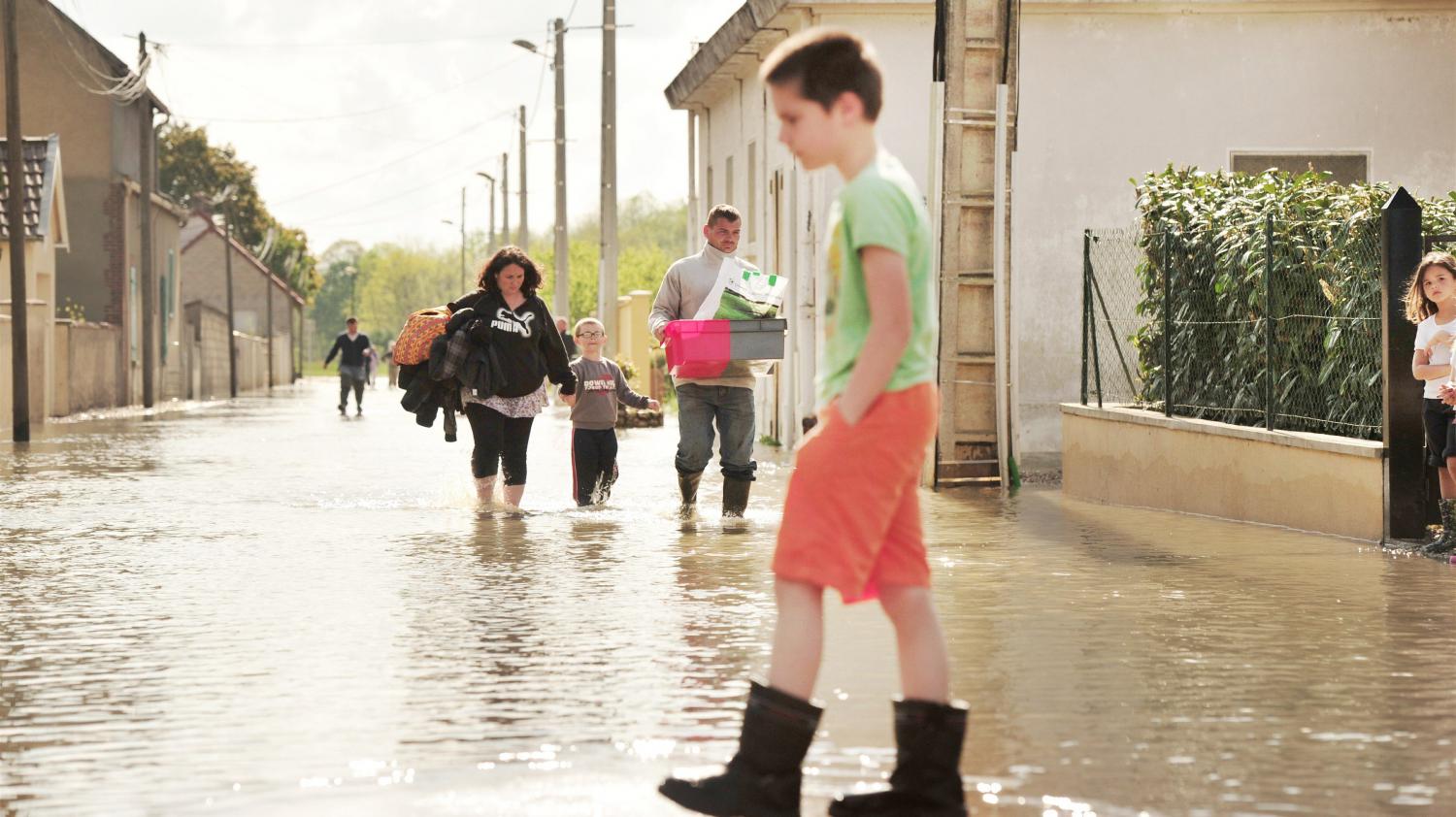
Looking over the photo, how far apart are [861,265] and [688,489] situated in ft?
26.4

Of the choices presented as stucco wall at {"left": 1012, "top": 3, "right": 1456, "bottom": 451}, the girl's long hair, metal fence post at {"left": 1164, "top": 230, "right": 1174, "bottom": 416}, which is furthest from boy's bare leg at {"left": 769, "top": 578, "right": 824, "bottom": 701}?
stucco wall at {"left": 1012, "top": 3, "right": 1456, "bottom": 451}

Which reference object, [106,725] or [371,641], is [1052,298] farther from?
[106,725]

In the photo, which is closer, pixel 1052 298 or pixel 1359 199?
pixel 1359 199

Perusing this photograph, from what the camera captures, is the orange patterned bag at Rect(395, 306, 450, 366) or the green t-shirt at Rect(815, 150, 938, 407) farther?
the orange patterned bag at Rect(395, 306, 450, 366)

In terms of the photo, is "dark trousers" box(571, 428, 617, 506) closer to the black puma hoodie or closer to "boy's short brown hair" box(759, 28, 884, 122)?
the black puma hoodie

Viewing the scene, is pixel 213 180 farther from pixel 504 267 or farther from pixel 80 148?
pixel 504 267

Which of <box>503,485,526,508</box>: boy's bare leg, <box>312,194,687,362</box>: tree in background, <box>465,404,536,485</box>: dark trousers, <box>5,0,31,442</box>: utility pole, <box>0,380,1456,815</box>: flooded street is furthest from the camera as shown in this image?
<box>312,194,687,362</box>: tree in background

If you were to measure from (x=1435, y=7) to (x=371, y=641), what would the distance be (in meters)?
17.3

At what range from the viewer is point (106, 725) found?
6242mm

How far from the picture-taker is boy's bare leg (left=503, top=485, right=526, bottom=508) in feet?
43.8

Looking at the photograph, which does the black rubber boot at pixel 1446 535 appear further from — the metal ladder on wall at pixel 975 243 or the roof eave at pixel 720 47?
the roof eave at pixel 720 47

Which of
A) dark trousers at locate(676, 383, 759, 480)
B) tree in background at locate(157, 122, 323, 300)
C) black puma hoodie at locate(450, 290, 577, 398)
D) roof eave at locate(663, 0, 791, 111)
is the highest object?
tree in background at locate(157, 122, 323, 300)

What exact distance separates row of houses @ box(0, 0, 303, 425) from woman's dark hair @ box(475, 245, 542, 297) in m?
16.5

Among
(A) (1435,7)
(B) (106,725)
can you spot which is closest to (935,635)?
(B) (106,725)
